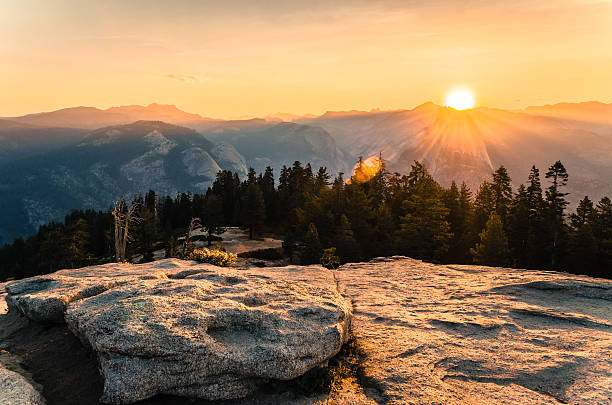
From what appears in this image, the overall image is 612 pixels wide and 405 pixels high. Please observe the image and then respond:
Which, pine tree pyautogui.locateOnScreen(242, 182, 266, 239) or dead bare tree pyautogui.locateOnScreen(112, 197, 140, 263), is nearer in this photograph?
dead bare tree pyautogui.locateOnScreen(112, 197, 140, 263)

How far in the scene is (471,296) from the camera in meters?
18.2

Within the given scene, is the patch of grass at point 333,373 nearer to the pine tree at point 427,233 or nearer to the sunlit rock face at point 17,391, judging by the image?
the sunlit rock face at point 17,391

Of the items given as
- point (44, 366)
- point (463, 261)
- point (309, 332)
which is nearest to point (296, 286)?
point (309, 332)

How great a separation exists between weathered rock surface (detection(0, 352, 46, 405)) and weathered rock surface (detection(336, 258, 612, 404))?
9.20 meters

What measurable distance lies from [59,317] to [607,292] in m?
25.6

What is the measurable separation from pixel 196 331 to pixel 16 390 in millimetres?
4764

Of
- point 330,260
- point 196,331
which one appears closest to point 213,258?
point 330,260

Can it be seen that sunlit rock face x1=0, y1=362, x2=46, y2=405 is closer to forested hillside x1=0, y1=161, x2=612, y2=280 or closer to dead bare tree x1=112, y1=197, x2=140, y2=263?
forested hillside x1=0, y1=161, x2=612, y2=280

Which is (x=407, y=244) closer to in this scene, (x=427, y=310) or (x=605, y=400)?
(x=427, y=310)

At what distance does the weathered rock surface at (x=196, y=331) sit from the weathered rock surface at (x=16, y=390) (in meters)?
1.58

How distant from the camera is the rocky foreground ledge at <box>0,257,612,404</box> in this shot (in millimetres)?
8828

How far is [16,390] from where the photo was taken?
870cm

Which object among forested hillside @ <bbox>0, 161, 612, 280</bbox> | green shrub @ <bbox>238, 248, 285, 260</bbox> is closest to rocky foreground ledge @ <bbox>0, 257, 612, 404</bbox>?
forested hillside @ <bbox>0, 161, 612, 280</bbox>

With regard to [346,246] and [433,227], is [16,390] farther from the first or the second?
[433,227]
